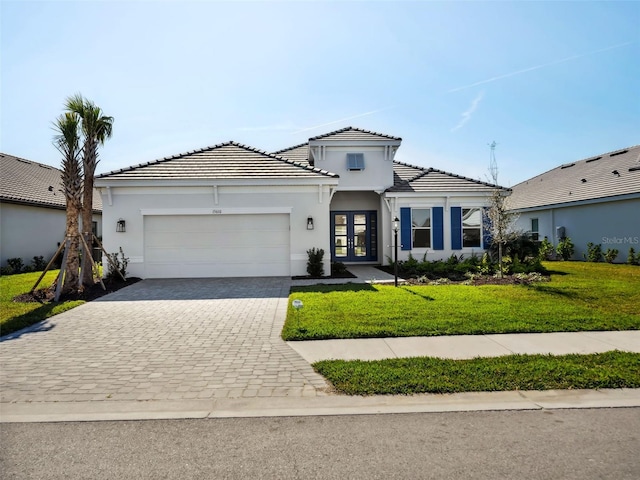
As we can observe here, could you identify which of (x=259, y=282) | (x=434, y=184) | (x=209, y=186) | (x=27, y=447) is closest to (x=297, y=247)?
(x=259, y=282)

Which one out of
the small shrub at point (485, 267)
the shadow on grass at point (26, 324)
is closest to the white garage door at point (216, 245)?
the shadow on grass at point (26, 324)

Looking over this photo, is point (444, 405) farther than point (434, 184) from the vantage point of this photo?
No

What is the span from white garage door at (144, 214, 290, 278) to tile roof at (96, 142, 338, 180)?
145cm

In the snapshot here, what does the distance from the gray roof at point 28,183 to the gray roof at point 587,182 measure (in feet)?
72.5

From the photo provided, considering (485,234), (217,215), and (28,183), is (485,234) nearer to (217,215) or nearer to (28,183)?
(217,215)

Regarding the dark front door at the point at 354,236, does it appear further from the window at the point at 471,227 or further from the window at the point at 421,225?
the window at the point at 471,227

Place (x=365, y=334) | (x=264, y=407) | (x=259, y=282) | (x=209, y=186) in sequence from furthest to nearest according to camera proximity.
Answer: (x=209, y=186) < (x=259, y=282) < (x=365, y=334) < (x=264, y=407)

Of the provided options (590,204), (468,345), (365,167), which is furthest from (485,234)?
(468,345)

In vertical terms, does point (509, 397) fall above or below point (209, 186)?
below

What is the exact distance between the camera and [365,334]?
6.31 meters

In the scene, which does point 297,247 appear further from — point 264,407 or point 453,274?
point 264,407

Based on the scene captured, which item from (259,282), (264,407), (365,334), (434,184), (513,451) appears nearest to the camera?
(513,451)

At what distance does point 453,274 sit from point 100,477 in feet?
40.9

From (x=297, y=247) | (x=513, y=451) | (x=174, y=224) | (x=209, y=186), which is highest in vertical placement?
(x=209, y=186)
